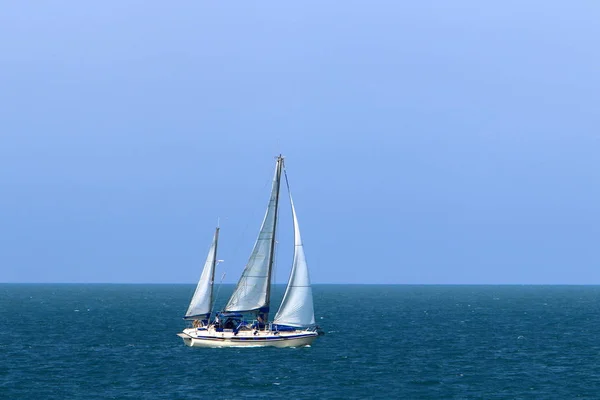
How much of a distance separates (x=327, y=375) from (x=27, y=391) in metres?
20.3

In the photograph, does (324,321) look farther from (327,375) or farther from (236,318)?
(327,375)

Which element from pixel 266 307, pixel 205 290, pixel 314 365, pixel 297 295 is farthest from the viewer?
pixel 205 290

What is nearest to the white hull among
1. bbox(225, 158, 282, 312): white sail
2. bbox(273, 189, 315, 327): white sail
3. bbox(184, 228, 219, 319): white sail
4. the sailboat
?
the sailboat

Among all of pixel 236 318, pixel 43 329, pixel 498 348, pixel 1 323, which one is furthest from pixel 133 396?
pixel 1 323

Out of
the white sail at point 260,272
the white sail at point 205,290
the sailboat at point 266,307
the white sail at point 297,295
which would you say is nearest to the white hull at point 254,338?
the sailboat at point 266,307

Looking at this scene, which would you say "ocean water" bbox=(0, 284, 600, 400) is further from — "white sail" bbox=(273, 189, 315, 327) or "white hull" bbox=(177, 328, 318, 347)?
"white sail" bbox=(273, 189, 315, 327)

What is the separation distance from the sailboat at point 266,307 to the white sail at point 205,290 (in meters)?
1.80

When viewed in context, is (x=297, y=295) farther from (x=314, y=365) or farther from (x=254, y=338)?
(x=314, y=365)

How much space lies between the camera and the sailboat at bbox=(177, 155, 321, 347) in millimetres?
69438

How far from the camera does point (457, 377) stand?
6112 centimetres

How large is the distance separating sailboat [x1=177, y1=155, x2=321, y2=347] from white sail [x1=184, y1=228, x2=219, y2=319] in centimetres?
180

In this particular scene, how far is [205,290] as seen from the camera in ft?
243

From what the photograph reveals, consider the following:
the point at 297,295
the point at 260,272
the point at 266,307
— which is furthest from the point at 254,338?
the point at 260,272

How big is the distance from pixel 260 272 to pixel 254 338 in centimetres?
540
